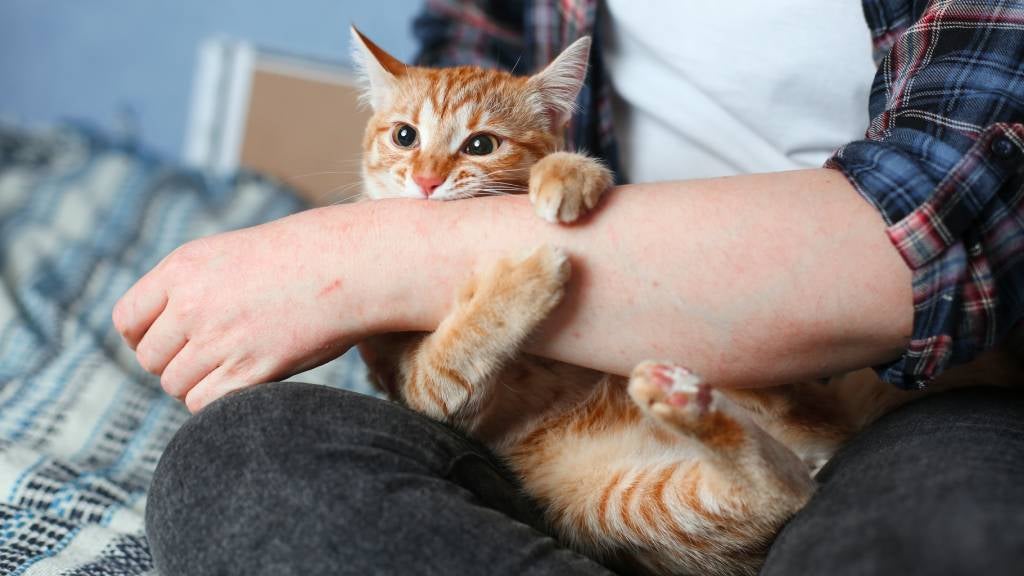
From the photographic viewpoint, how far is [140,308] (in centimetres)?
107

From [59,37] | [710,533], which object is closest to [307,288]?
[710,533]

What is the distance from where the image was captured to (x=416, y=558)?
766 millimetres

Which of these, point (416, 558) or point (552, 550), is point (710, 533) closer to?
point (552, 550)

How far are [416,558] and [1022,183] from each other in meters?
0.68

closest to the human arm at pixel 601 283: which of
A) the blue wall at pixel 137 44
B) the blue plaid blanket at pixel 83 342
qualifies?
the blue plaid blanket at pixel 83 342

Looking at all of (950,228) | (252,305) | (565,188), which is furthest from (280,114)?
(950,228)

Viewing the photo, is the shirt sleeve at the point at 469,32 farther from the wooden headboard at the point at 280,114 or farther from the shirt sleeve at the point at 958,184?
the wooden headboard at the point at 280,114

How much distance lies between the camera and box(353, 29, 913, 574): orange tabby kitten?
94 cm

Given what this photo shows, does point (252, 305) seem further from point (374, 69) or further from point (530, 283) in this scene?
point (374, 69)

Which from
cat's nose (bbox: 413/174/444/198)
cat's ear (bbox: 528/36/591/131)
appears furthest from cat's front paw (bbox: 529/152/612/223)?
cat's ear (bbox: 528/36/591/131)

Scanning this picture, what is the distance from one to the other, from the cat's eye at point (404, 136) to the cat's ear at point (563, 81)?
193 millimetres

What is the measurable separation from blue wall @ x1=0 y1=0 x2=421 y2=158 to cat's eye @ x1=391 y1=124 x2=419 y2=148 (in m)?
2.23

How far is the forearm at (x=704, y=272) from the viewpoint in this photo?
88 centimetres

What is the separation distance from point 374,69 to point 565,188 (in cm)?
55
